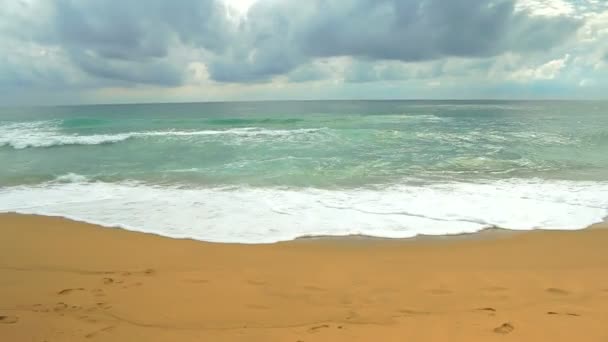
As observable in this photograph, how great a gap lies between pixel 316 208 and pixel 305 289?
3.35 metres

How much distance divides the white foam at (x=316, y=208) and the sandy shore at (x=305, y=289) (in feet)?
Result: 1.75

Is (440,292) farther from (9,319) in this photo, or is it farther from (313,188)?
(313,188)

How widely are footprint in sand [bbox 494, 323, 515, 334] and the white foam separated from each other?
2.61 metres

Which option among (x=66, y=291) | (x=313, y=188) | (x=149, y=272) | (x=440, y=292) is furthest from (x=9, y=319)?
(x=313, y=188)

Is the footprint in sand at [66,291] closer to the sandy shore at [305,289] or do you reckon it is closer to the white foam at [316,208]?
the sandy shore at [305,289]

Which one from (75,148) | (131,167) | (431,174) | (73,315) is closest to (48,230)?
(73,315)

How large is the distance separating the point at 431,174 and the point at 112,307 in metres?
8.96

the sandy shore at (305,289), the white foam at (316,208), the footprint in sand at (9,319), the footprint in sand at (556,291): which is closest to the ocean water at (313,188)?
the white foam at (316,208)

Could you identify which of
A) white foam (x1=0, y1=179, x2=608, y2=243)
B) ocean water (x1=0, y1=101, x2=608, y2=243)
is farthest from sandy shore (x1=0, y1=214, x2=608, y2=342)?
ocean water (x1=0, y1=101, x2=608, y2=243)

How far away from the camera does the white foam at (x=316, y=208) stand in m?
6.29

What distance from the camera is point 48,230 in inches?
245

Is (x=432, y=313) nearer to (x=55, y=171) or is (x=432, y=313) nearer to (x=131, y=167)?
(x=131, y=167)

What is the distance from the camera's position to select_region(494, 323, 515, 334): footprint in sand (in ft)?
10.6

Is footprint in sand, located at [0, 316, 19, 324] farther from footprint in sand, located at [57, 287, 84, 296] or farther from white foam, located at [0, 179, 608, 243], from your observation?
white foam, located at [0, 179, 608, 243]
